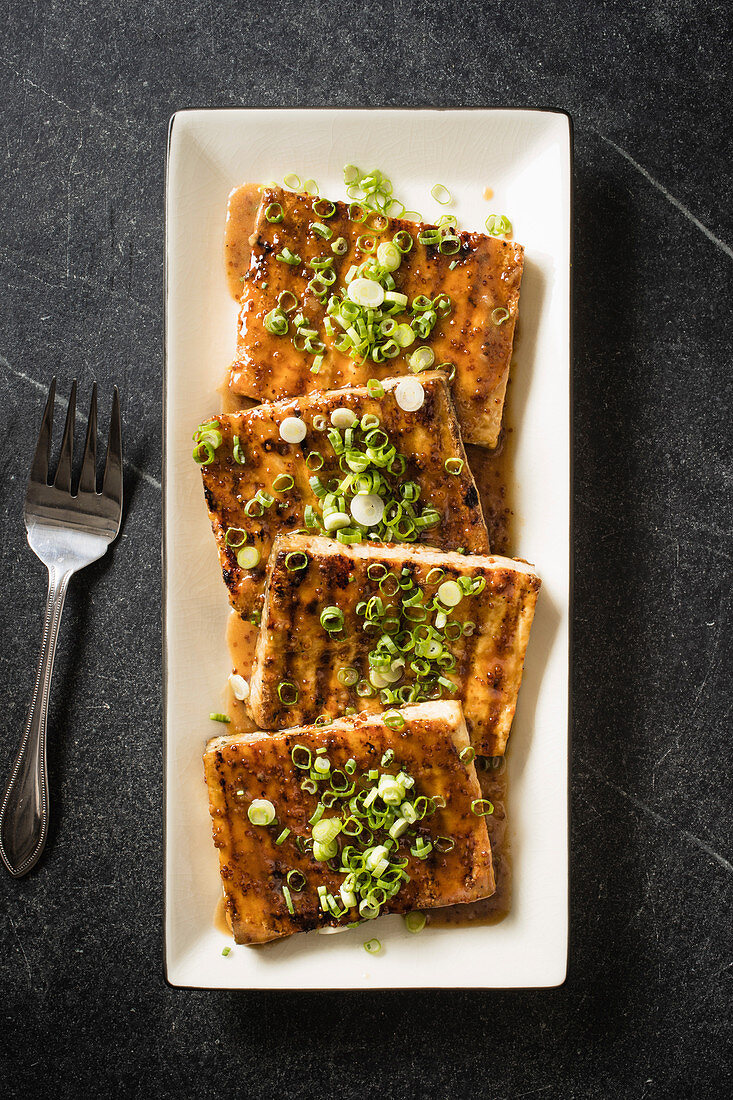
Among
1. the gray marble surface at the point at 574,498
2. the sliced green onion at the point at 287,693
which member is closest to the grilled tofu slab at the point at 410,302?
the gray marble surface at the point at 574,498

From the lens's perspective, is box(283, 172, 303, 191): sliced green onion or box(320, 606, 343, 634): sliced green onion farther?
box(283, 172, 303, 191): sliced green onion

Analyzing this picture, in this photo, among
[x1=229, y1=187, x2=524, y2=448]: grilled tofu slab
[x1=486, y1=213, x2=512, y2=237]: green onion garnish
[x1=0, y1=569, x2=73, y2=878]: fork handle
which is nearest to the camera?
[x1=229, y1=187, x2=524, y2=448]: grilled tofu slab

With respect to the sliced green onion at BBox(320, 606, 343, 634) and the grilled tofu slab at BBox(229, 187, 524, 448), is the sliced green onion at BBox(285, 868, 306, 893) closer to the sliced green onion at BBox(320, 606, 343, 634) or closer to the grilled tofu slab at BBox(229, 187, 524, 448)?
the sliced green onion at BBox(320, 606, 343, 634)

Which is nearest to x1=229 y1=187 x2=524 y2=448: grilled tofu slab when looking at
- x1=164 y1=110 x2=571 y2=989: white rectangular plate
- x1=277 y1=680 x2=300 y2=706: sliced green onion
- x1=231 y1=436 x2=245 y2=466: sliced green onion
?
x1=164 y1=110 x2=571 y2=989: white rectangular plate

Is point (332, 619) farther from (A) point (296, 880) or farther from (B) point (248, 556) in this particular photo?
(A) point (296, 880)

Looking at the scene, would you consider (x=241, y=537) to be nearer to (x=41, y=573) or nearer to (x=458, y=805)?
(x=41, y=573)

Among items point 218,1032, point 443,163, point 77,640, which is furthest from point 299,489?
point 218,1032
